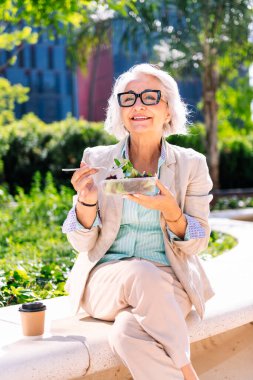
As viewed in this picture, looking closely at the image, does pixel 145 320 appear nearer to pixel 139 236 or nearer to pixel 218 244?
pixel 139 236

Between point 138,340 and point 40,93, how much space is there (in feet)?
155

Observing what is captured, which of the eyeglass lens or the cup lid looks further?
the eyeglass lens

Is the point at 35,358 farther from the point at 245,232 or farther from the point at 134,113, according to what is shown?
the point at 245,232

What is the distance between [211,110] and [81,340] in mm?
11922

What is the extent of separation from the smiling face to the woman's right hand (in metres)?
0.38

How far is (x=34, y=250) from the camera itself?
17.1 feet

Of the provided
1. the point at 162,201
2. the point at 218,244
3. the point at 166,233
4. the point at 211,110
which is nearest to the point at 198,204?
the point at 166,233

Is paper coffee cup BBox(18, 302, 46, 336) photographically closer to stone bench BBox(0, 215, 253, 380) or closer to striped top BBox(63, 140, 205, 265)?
stone bench BBox(0, 215, 253, 380)

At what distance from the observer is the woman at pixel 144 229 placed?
252 cm

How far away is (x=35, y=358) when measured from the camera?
2387 millimetres

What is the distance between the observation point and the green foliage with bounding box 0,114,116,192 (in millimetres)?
16188

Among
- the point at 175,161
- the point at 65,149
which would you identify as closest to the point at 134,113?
the point at 175,161

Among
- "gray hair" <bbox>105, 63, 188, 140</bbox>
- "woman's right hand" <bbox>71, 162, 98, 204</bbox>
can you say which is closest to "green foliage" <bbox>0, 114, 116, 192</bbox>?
"gray hair" <bbox>105, 63, 188, 140</bbox>

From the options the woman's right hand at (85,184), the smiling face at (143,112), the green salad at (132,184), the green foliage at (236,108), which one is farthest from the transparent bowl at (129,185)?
the green foliage at (236,108)
